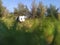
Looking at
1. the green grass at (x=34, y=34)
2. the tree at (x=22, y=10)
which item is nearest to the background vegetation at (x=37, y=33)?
the green grass at (x=34, y=34)

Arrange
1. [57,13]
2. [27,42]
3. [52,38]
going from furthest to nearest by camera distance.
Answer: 1. [57,13]
2. [52,38]
3. [27,42]

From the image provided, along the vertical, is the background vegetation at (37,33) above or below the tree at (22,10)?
below

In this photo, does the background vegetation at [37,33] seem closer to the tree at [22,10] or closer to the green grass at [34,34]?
the green grass at [34,34]

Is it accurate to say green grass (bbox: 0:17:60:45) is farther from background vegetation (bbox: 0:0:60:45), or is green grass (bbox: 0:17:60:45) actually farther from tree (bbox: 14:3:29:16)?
tree (bbox: 14:3:29:16)

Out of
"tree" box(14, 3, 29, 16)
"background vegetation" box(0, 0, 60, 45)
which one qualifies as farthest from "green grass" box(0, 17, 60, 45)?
"tree" box(14, 3, 29, 16)

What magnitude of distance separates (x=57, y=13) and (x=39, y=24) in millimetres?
225

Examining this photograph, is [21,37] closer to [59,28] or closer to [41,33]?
[41,33]

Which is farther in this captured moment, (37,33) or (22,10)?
(22,10)

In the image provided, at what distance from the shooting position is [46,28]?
1556mm

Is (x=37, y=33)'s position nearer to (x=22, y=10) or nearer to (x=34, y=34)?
(x=34, y=34)

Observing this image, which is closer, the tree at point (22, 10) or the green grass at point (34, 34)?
the green grass at point (34, 34)

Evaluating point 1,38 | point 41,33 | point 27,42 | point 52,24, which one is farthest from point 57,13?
point 1,38

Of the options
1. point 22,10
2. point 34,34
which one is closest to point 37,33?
point 34,34

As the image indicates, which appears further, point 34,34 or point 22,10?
point 22,10
